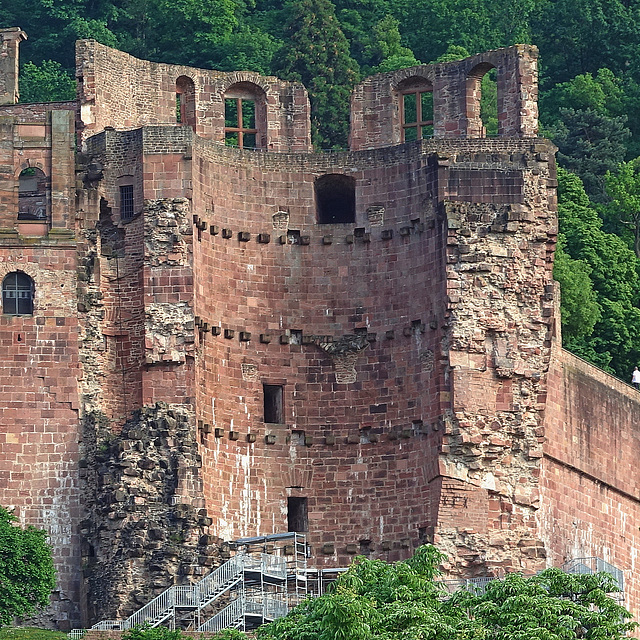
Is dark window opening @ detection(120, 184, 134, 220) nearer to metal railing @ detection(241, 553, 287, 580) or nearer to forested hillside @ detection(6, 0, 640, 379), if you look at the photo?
metal railing @ detection(241, 553, 287, 580)

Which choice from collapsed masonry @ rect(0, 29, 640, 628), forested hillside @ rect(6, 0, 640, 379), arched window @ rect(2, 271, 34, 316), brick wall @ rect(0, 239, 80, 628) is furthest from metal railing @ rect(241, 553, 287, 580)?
forested hillside @ rect(6, 0, 640, 379)

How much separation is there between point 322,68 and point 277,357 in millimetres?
27978

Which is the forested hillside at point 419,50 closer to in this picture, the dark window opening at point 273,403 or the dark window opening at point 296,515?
the dark window opening at point 273,403

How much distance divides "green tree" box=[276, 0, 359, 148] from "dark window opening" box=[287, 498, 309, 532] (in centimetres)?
2805

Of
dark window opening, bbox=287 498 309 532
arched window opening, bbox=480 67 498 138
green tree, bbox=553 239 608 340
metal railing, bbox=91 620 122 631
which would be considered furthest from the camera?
arched window opening, bbox=480 67 498 138

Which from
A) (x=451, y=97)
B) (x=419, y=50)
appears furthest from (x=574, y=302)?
(x=419, y=50)

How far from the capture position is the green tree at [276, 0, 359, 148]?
10500 cm

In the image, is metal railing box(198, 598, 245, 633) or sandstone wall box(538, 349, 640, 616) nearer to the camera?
metal railing box(198, 598, 245, 633)

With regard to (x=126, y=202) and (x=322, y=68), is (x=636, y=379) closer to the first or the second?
(x=126, y=202)

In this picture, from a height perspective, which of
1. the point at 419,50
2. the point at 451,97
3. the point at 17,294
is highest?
the point at 419,50

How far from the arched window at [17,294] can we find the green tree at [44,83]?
31.3 metres

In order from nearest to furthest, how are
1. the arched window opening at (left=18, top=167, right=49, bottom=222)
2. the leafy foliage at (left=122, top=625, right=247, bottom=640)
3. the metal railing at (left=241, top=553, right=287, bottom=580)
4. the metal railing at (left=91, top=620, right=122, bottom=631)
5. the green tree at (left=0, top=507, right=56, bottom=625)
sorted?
the leafy foliage at (left=122, top=625, right=247, bottom=640) < the green tree at (left=0, top=507, right=56, bottom=625) < the metal railing at (left=91, top=620, right=122, bottom=631) < the metal railing at (left=241, top=553, right=287, bottom=580) < the arched window opening at (left=18, top=167, right=49, bottom=222)

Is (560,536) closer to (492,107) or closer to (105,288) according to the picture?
(105,288)

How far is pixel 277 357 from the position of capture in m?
79.6
